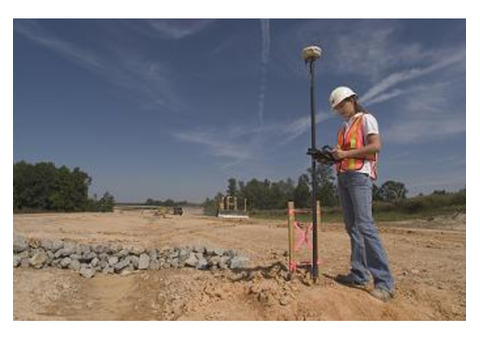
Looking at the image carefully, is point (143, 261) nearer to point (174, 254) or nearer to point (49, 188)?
point (174, 254)

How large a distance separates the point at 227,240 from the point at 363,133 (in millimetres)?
7318

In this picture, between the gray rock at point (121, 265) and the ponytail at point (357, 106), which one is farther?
the gray rock at point (121, 265)

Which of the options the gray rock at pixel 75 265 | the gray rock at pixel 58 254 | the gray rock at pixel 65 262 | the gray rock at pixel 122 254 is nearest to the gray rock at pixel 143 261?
the gray rock at pixel 122 254

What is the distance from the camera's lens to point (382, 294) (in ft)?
14.1

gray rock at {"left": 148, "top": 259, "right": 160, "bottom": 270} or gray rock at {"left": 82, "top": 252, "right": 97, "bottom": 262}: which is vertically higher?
gray rock at {"left": 82, "top": 252, "right": 97, "bottom": 262}

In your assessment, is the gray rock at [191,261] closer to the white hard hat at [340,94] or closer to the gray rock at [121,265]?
the gray rock at [121,265]

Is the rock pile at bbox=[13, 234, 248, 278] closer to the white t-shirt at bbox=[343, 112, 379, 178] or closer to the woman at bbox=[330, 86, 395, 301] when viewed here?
the woman at bbox=[330, 86, 395, 301]

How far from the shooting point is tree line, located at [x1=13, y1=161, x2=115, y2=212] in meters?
72.1

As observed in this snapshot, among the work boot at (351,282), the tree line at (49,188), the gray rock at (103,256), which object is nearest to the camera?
the work boot at (351,282)

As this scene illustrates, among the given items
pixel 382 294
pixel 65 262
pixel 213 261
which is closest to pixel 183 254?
pixel 213 261

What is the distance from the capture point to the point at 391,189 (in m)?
59.6

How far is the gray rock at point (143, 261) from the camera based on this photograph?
6.82 m

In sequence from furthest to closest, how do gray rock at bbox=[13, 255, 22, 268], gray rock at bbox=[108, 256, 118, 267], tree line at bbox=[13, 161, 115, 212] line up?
tree line at bbox=[13, 161, 115, 212]
gray rock at bbox=[108, 256, 118, 267]
gray rock at bbox=[13, 255, 22, 268]

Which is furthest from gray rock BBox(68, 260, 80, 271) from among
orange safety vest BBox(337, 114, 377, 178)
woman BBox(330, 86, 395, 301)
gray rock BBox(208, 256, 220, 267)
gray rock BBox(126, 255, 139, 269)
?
orange safety vest BBox(337, 114, 377, 178)
